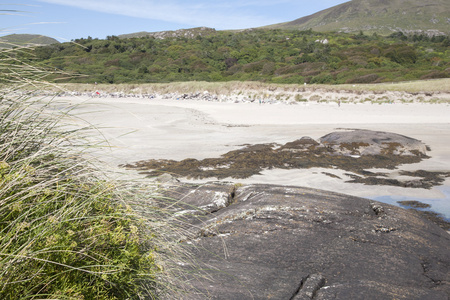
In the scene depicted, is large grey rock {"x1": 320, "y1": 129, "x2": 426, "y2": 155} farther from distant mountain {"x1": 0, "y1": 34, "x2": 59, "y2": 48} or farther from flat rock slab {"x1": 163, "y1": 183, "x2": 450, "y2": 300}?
distant mountain {"x1": 0, "y1": 34, "x2": 59, "y2": 48}

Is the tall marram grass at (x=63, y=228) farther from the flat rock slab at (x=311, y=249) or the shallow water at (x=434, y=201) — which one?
the shallow water at (x=434, y=201)

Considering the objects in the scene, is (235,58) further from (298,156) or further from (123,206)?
(123,206)

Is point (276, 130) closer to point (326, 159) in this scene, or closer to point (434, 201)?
point (326, 159)

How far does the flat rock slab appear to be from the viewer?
2477 millimetres

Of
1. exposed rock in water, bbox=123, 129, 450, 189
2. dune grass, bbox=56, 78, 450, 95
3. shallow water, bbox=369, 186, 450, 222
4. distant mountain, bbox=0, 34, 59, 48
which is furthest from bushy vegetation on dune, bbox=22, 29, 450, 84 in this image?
distant mountain, bbox=0, 34, 59, 48

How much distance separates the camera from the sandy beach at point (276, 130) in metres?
6.91

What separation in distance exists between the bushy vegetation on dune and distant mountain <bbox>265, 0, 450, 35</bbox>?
7764 centimetres

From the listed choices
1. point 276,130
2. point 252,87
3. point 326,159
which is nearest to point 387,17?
point 252,87

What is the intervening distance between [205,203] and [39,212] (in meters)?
2.41

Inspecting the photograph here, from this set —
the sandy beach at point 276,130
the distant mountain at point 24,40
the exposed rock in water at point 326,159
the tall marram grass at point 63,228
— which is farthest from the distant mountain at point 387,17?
the tall marram grass at point 63,228

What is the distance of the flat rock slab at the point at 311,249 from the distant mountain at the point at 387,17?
129917 millimetres

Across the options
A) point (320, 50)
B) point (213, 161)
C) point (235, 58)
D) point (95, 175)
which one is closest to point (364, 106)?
point (213, 161)

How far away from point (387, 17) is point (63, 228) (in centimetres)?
16880

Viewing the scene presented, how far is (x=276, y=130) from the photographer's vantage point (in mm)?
14227
